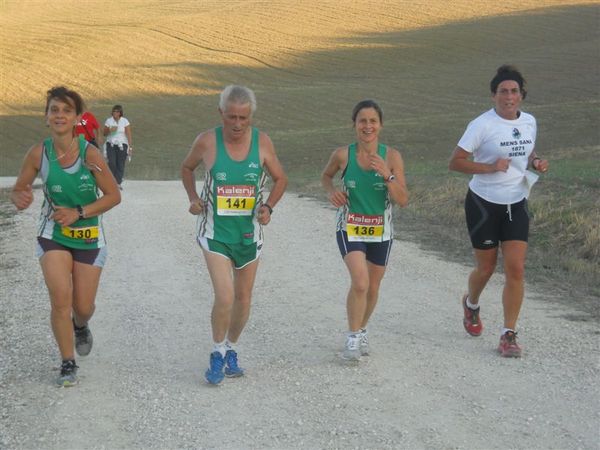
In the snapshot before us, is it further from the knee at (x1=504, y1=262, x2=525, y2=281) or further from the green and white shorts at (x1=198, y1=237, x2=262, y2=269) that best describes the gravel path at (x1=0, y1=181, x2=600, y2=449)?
the green and white shorts at (x1=198, y1=237, x2=262, y2=269)

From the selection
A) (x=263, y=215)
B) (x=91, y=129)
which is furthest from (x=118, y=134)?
(x=263, y=215)

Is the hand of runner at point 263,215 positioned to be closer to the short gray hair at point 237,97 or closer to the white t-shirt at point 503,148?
the short gray hair at point 237,97

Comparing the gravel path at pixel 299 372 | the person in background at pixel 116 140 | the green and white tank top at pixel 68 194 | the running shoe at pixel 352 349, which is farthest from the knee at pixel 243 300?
the person in background at pixel 116 140

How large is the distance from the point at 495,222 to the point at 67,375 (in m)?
3.41

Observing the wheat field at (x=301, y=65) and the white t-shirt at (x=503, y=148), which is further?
the wheat field at (x=301, y=65)

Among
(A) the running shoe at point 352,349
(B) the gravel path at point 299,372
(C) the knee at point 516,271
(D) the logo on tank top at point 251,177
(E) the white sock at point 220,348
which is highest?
(D) the logo on tank top at point 251,177

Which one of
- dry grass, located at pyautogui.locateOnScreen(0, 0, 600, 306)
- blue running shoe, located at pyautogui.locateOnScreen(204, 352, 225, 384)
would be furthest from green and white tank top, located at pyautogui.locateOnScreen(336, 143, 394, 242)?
dry grass, located at pyautogui.locateOnScreen(0, 0, 600, 306)

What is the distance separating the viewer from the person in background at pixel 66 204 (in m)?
6.77

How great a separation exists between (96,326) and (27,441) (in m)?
2.84

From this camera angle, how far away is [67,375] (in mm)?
6820

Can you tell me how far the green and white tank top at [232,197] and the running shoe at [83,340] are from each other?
47.7 inches

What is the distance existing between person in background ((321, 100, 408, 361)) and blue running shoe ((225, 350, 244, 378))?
0.83m

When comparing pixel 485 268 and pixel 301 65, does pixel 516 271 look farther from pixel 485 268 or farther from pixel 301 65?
pixel 301 65

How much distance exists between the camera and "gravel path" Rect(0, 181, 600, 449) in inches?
231
